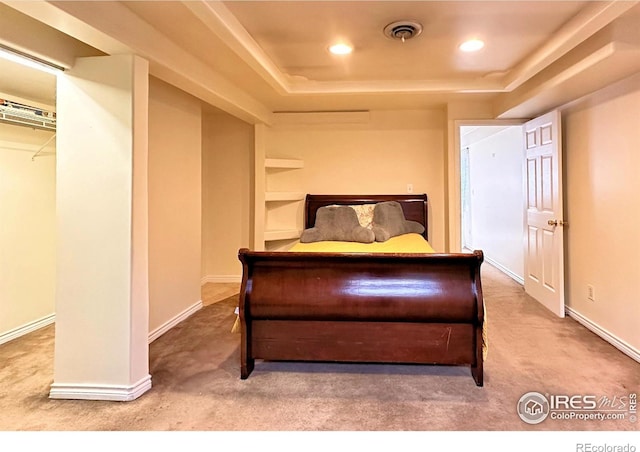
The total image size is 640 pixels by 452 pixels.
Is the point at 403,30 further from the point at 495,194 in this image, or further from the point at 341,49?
the point at 495,194

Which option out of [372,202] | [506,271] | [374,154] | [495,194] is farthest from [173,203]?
[495,194]

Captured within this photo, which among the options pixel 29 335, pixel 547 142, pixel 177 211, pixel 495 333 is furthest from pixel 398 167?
pixel 29 335

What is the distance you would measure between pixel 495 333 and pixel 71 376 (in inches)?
121

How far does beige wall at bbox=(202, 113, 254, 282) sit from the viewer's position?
4941 mm

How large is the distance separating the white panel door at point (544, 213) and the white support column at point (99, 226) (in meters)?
3.51

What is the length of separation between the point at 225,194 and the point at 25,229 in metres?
2.18

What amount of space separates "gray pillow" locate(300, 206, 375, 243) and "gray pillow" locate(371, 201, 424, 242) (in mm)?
175

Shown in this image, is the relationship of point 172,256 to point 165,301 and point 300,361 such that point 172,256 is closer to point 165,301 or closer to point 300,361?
point 165,301

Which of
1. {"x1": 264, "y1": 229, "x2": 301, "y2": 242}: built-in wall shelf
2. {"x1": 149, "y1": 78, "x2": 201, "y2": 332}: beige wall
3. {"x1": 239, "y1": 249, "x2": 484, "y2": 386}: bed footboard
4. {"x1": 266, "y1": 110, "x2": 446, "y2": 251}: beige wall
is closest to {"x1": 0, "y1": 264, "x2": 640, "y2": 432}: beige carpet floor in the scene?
{"x1": 239, "y1": 249, "x2": 484, "y2": 386}: bed footboard

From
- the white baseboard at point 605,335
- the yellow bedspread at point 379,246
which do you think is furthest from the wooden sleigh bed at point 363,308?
the white baseboard at point 605,335

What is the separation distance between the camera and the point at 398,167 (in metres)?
4.70

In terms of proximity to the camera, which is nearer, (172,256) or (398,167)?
(172,256)

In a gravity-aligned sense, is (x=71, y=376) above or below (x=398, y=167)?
below

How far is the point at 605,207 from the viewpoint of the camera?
10.1 feet
